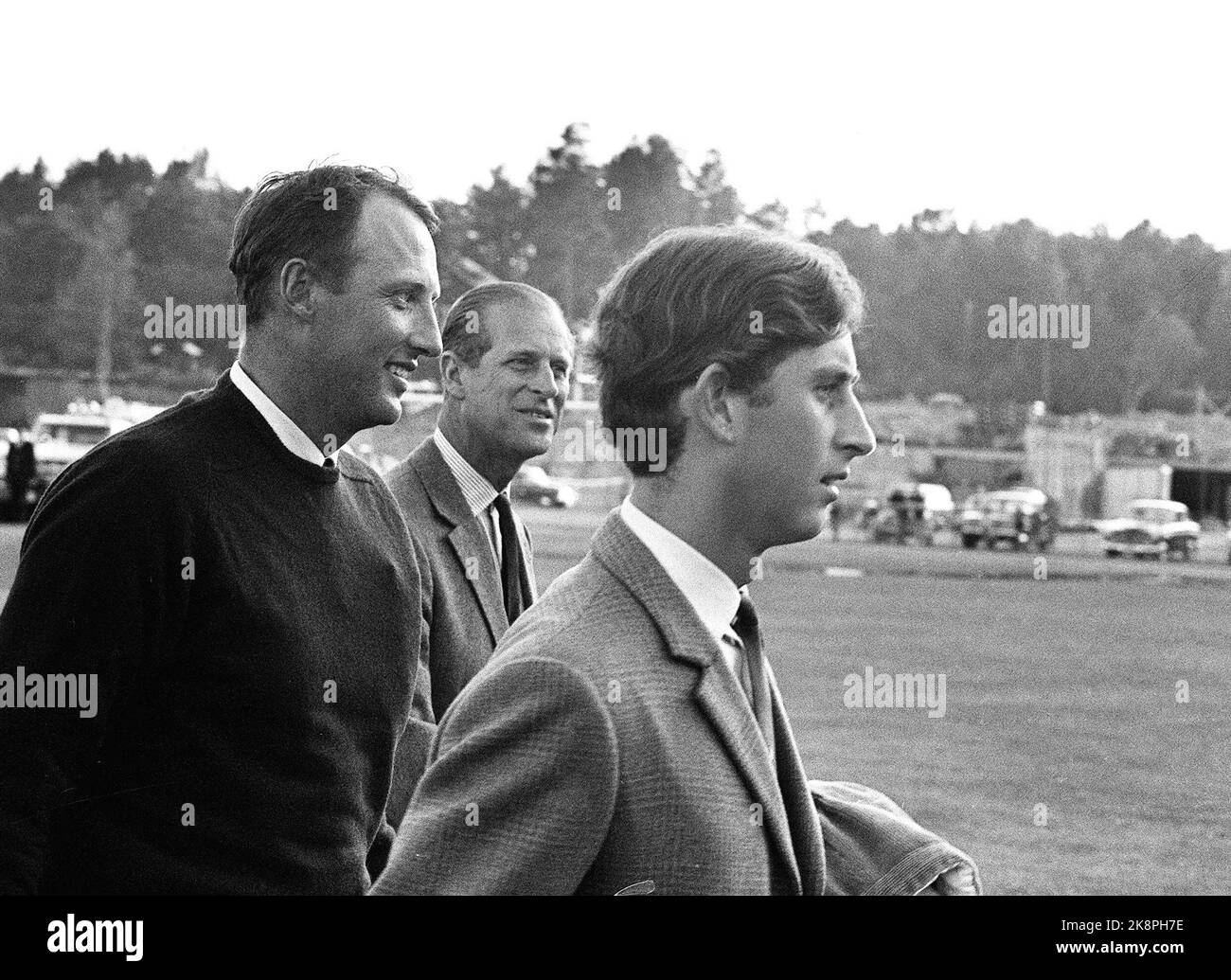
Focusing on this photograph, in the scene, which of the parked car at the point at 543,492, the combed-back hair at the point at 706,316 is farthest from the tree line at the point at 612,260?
the combed-back hair at the point at 706,316

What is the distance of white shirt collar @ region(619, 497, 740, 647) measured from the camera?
2.04m

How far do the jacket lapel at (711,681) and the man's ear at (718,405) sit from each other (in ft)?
0.55

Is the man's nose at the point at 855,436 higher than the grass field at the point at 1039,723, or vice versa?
the man's nose at the point at 855,436

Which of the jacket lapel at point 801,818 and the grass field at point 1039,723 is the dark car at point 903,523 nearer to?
the grass field at point 1039,723

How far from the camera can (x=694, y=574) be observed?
6.75 ft

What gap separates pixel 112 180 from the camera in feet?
199

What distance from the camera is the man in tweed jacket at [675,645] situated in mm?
1871

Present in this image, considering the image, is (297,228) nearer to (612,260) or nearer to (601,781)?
(601,781)
